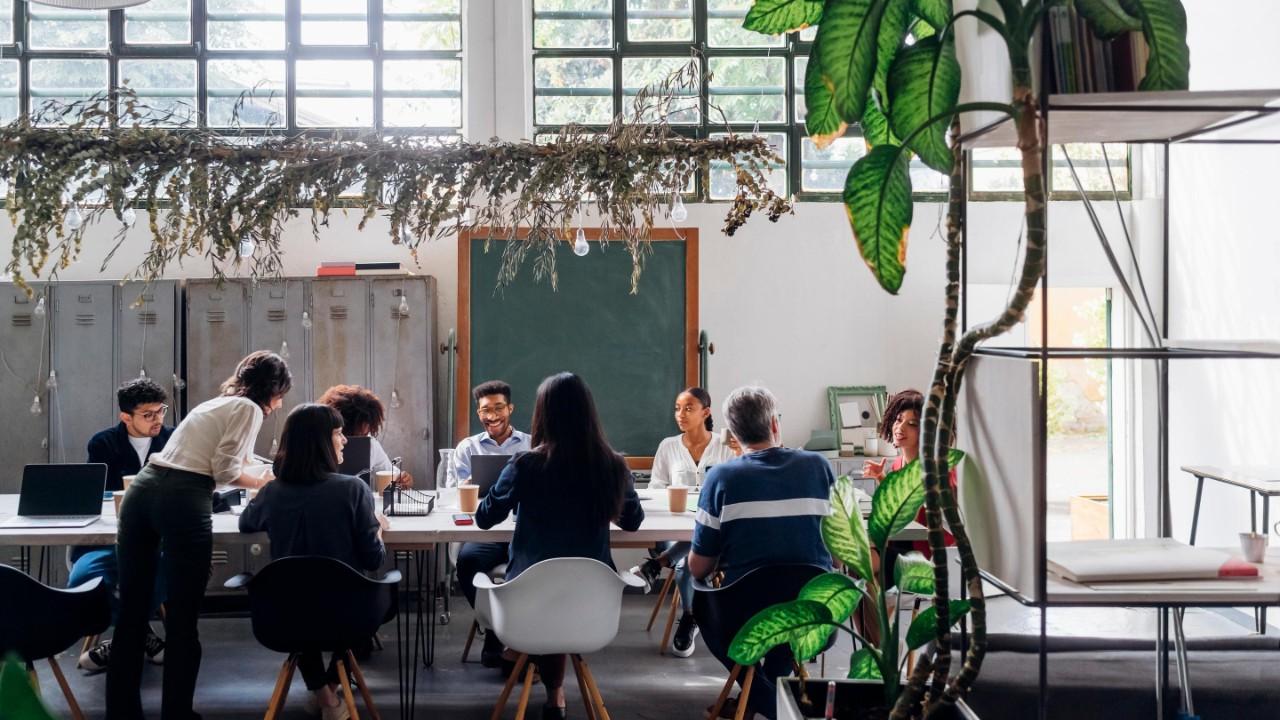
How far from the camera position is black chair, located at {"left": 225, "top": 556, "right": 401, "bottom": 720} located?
3.29 metres

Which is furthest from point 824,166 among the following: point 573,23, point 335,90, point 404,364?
point 335,90

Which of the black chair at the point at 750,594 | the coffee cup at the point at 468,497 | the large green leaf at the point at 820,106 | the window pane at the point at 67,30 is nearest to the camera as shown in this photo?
the large green leaf at the point at 820,106

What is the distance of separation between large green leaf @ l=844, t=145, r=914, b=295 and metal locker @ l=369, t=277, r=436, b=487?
5043 mm

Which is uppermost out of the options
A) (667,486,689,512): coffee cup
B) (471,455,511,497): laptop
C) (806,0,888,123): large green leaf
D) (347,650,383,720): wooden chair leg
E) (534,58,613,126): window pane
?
(534,58,613,126): window pane

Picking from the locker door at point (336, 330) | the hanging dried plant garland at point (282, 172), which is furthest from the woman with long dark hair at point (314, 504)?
the locker door at point (336, 330)

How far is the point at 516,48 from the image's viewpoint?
6.70 m

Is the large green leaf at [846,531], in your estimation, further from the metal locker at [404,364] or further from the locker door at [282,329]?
the locker door at [282,329]

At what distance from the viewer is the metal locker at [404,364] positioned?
20.6 feet

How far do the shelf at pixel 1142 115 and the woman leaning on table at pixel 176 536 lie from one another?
282 cm

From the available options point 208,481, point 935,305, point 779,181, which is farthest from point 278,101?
point 935,305

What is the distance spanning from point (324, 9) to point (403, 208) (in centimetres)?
317

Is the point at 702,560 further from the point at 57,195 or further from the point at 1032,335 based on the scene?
Result: the point at 1032,335

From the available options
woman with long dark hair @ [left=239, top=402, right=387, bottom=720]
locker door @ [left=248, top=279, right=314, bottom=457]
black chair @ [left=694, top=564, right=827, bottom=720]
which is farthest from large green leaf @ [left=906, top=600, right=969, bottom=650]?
locker door @ [left=248, top=279, right=314, bottom=457]

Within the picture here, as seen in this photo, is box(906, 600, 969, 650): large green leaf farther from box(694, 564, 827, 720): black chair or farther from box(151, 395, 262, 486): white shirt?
box(151, 395, 262, 486): white shirt
